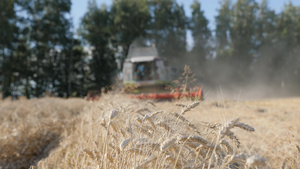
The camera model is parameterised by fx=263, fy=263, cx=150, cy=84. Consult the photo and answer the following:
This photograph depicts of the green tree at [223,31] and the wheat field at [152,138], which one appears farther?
the green tree at [223,31]

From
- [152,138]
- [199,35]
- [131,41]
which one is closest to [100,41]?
[131,41]

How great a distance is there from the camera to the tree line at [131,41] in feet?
71.9

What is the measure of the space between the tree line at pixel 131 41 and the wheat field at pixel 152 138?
17.4 meters

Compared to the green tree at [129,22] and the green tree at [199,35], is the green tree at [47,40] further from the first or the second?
the green tree at [199,35]

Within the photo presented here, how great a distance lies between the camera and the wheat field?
1.33 meters

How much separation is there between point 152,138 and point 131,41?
75.4ft

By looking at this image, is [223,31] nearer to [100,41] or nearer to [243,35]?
[243,35]

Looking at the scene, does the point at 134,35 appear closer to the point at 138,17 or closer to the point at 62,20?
the point at 138,17

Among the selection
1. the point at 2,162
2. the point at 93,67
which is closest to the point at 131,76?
the point at 2,162

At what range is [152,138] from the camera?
5.01ft

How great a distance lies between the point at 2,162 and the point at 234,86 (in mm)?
25175

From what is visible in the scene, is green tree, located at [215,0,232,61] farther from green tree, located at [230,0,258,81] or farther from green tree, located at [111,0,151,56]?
green tree, located at [111,0,151,56]

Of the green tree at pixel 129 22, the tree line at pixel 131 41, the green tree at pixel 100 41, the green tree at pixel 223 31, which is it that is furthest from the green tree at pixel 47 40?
the green tree at pixel 223 31

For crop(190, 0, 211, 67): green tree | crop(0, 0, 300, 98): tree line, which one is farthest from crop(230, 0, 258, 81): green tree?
crop(190, 0, 211, 67): green tree
